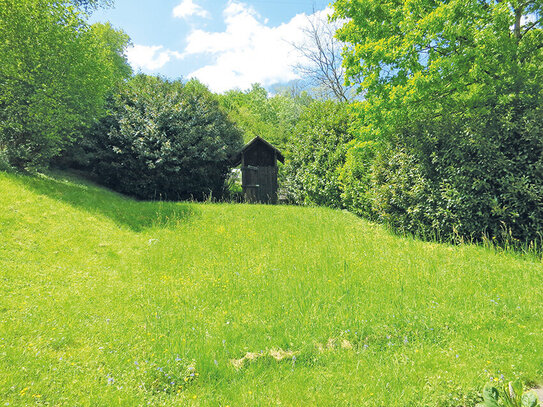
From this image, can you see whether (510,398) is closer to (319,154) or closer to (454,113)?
(454,113)

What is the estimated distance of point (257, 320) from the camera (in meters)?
4.88

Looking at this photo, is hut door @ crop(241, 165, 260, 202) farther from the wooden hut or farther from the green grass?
the green grass

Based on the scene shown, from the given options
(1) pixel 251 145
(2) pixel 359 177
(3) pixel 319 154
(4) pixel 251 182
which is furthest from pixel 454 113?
(4) pixel 251 182

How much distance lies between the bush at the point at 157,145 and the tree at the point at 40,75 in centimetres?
309

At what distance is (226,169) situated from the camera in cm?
1972

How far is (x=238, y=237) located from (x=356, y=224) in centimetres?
510

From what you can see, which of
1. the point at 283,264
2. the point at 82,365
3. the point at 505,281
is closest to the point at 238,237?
the point at 283,264

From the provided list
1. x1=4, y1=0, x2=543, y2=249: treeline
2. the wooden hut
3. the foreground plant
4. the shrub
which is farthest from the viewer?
the wooden hut

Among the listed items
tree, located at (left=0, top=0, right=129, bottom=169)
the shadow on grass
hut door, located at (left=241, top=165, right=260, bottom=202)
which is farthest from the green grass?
hut door, located at (left=241, top=165, right=260, bottom=202)

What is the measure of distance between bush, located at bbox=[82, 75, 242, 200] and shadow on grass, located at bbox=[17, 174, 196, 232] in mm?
2744

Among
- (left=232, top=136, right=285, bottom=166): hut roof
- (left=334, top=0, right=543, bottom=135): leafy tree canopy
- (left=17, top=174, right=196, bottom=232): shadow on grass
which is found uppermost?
(left=334, top=0, right=543, bottom=135): leafy tree canopy

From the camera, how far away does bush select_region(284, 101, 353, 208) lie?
53.4 ft

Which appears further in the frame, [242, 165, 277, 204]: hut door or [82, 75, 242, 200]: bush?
[242, 165, 277, 204]: hut door

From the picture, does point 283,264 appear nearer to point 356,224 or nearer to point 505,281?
point 505,281
